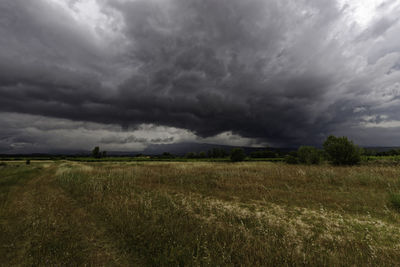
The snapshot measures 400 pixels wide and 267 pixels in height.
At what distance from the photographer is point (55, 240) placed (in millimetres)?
5227

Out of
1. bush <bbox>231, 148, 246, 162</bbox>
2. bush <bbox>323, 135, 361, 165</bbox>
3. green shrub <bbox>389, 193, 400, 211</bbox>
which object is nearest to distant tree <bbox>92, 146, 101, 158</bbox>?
bush <bbox>231, 148, 246, 162</bbox>

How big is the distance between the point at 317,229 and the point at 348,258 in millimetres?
2169

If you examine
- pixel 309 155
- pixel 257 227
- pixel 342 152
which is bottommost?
pixel 257 227

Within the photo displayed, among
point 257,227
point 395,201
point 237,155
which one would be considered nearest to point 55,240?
point 257,227

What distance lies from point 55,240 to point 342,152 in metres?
51.4

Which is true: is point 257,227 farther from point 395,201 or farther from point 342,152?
point 342,152

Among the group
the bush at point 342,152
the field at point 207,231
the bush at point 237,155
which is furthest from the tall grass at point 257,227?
the bush at point 237,155

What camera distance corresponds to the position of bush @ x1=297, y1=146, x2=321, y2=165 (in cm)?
4472

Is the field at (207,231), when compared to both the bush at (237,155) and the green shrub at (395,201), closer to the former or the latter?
the green shrub at (395,201)

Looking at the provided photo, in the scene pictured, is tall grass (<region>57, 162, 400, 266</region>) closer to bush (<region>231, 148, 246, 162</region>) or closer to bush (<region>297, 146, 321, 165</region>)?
bush (<region>297, 146, 321, 165</region>)

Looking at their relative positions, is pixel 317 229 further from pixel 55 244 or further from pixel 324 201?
pixel 55 244

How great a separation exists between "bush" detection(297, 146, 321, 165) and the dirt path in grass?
52.4 meters

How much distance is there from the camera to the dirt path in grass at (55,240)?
173 inches

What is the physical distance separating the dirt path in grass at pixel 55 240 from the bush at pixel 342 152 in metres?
49.7
